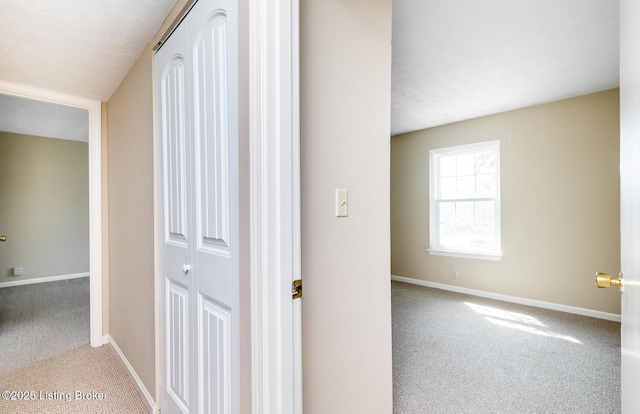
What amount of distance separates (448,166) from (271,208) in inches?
163

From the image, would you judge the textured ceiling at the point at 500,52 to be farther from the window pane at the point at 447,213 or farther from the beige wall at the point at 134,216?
the beige wall at the point at 134,216

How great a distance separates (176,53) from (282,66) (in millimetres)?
866

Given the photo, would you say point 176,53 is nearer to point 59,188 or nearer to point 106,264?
point 106,264

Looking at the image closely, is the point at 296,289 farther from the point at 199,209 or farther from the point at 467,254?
the point at 467,254

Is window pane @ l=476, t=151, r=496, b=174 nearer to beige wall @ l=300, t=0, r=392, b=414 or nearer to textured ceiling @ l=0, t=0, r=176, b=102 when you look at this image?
beige wall @ l=300, t=0, r=392, b=414

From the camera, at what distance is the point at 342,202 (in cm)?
122

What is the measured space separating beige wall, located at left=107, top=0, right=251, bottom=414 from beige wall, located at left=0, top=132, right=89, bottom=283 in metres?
3.23

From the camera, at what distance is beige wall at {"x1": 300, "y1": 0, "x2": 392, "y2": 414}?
1.13 meters

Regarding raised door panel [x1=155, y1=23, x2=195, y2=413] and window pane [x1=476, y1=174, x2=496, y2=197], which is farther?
window pane [x1=476, y1=174, x2=496, y2=197]

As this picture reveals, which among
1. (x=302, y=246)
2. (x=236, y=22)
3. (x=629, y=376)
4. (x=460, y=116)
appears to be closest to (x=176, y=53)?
(x=236, y=22)

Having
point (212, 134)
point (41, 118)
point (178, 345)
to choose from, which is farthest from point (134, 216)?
point (41, 118)

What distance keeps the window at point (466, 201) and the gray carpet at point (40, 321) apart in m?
4.39

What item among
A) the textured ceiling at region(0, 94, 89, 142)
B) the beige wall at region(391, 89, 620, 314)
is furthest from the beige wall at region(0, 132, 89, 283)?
the beige wall at region(391, 89, 620, 314)

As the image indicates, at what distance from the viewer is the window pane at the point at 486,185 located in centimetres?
402
